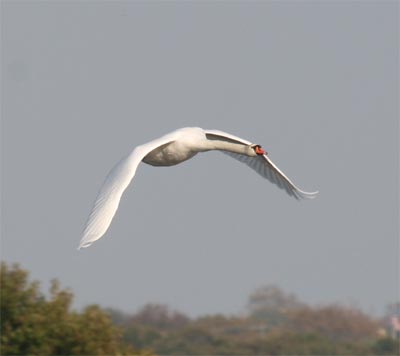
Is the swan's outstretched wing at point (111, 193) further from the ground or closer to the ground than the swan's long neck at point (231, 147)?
closer to the ground

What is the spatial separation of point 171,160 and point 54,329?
8.51m

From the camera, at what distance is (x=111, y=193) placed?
11.2 m

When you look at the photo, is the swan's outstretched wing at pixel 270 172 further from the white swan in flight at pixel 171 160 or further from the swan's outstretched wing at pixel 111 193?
the swan's outstretched wing at pixel 111 193

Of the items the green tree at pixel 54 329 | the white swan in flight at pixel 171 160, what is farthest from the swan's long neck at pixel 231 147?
the green tree at pixel 54 329

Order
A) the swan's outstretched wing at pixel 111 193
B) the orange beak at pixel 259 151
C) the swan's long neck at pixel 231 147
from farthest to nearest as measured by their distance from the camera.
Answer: the orange beak at pixel 259 151, the swan's long neck at pixel 231 147, the swan's outstretched wing at pixel 111 193

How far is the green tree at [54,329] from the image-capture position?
68.3 feet

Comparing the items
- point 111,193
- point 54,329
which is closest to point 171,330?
point 54,329

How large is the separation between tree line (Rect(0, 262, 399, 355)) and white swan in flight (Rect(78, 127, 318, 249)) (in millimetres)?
6102

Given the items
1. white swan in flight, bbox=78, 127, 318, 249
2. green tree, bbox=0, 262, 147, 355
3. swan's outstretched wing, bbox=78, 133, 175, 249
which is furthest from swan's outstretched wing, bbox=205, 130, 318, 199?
green tree, bbox=0, 262, 147, 355

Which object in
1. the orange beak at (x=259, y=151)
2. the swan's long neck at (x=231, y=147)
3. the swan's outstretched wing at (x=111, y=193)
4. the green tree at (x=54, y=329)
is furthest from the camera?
the green tree at (x=54, y=329)

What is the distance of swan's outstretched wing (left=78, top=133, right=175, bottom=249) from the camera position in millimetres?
10578

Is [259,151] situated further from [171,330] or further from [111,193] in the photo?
[171,330]

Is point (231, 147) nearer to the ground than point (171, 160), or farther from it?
farther from it

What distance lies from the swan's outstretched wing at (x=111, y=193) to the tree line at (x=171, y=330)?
8.88 meters
